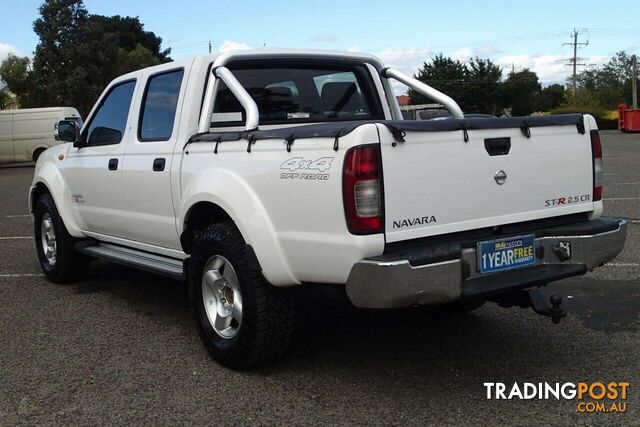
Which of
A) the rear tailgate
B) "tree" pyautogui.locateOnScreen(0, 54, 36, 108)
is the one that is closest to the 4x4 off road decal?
the rear tailgate

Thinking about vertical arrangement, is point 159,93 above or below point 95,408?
above

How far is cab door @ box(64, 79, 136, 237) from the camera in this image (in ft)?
17.5

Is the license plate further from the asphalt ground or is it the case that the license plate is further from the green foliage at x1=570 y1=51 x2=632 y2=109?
the green foliage at x1=570 y1=51 x2=632 y2=109

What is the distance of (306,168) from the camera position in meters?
3.40

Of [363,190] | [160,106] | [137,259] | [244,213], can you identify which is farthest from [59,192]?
[363,190]

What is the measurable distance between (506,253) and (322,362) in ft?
4.26

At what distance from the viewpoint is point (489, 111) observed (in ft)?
268

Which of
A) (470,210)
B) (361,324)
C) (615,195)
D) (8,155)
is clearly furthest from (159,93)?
(8,155)

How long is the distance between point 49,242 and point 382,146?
450cm

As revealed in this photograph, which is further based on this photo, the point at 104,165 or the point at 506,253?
the point at 104,165

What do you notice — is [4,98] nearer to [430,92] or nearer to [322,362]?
[430,92]

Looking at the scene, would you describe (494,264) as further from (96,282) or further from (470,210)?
(96,282)

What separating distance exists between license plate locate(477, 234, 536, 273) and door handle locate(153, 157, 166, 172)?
224 centimetres

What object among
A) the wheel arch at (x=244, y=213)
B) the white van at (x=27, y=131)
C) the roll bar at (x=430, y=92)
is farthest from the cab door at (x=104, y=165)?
the white van at (x=27, y=131)
